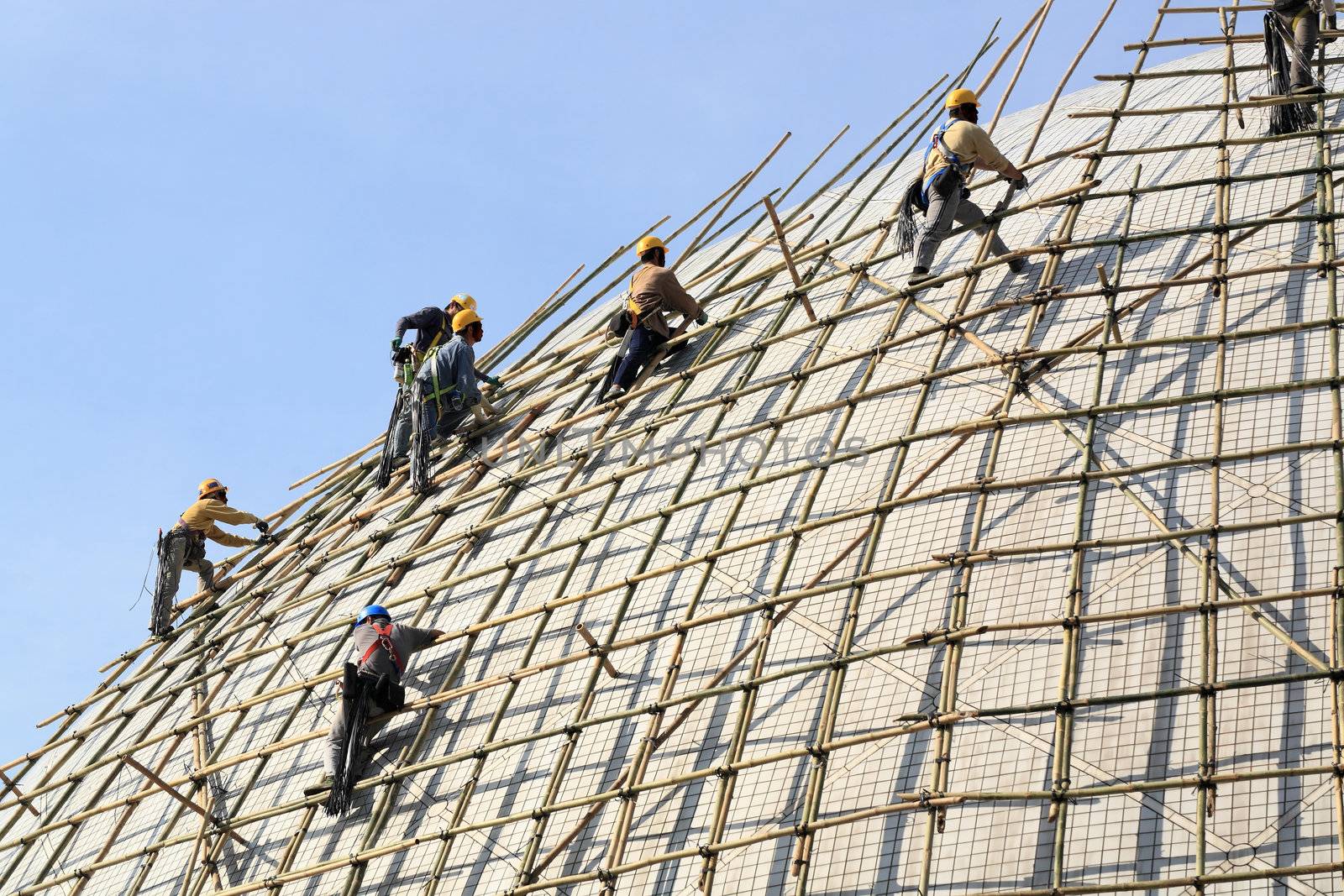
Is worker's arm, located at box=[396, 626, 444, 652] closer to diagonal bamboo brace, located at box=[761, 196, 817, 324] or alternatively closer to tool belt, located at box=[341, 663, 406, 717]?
tool belt, located at box=[341, 663, 406, 717]

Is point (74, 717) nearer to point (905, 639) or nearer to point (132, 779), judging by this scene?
point (132, 779)

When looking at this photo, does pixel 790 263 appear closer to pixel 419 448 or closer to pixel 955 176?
pixel 955 176

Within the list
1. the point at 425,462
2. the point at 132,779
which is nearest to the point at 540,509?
the point at 425,462

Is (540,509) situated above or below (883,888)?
above

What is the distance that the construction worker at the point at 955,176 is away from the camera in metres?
17.2

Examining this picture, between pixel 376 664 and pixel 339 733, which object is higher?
pixel 376 664

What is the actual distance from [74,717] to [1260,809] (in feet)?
51.2

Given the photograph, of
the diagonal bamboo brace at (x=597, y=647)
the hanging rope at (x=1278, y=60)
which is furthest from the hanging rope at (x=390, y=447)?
the hanging rope at (x=1278, y=60)

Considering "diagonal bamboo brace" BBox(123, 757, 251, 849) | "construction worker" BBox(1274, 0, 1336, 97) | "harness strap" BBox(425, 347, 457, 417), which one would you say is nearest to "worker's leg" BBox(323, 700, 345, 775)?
"diagonal bamboo brace" BBox(123, 757, 251, 849)

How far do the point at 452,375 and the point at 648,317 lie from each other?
8.52ft

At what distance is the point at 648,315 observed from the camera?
19625 mm

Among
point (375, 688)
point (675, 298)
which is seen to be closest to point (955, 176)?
point (675, 298)

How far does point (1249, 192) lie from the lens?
17.0m

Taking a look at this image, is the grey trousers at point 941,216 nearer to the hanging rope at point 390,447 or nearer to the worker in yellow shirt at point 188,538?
the hanging rope at point 390,447
